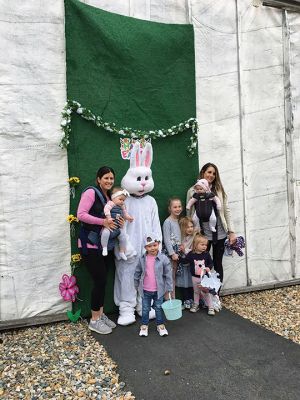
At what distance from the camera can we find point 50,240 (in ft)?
13.8

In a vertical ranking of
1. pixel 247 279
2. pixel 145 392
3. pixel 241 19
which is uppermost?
pixel 241 19

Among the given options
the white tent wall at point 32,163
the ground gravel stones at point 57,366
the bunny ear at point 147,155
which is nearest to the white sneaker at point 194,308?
the ground gravel stones at point 57,366

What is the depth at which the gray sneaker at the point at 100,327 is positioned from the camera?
12.9 ft

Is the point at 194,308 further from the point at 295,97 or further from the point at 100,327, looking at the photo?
the point at 295,97

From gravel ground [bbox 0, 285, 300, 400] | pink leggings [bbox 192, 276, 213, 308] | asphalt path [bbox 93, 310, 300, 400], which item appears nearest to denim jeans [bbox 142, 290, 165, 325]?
asphalt path [bbox 93, 310, 300, 400]

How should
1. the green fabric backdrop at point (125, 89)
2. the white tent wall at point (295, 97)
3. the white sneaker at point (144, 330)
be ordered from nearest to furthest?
the white sneaker at point (144, 330)
the green fabric backdrop at point (125, 89)
the white tent wall at point (295, 97)

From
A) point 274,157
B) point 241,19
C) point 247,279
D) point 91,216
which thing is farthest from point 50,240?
point 241,19

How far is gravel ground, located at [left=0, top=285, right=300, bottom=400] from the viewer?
2.89 m

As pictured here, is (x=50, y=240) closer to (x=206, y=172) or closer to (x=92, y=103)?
(x=92, y=103)

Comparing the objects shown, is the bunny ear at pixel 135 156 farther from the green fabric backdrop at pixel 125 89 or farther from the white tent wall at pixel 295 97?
the white tent wall at pixel 295 97

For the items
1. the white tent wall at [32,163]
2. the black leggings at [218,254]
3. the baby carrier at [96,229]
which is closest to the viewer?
the baby carrier at [96,229]

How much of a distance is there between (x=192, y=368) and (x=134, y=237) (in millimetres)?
1579

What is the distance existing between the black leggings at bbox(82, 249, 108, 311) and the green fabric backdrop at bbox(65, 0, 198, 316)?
0.36 metres

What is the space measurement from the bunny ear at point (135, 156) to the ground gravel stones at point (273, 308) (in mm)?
2070
